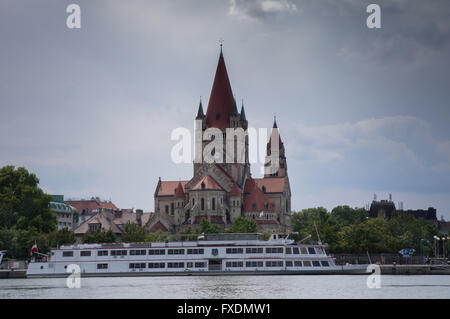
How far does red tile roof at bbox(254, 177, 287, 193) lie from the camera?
14275 centimetres

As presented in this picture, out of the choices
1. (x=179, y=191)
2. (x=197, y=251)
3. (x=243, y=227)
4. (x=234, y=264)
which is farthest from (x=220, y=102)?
(x=234, y=264)

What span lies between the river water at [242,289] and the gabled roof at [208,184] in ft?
202

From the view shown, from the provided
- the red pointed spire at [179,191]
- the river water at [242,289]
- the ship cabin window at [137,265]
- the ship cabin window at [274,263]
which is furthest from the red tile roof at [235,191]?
the river water at [242,289]

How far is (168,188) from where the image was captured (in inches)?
5728

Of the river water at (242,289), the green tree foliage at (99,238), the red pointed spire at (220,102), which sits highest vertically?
the red pointed spire at (220,102)

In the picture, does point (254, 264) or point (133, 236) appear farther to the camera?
point (133, 236)

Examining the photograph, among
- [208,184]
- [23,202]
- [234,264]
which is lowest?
[234,264]

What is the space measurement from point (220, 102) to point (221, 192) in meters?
20.2

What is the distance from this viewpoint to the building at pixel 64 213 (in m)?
173

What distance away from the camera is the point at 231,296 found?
50.4 m

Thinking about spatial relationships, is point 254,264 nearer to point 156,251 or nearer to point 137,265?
point 156,251

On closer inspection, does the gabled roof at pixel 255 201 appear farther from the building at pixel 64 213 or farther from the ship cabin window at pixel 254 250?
the building at pixel 64 213

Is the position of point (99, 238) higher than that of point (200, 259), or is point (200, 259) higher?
point (99, 238)
